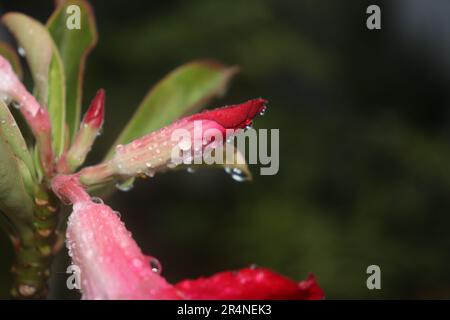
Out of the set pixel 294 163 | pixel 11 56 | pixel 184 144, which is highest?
pixel 11 56

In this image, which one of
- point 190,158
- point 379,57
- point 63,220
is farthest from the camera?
point 379,57

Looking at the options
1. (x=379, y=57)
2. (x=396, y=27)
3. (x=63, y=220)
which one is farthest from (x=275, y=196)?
(x=63, y=220)

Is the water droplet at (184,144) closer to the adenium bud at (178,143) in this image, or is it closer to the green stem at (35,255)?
the adenium bud at (178,143)

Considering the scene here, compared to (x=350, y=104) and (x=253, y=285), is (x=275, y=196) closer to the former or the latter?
(x=350, y=104)

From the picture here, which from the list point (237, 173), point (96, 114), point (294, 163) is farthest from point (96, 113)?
point (294, 163)

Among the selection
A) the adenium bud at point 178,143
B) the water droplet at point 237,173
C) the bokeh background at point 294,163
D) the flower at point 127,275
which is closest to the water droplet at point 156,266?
the flower at point 127,275

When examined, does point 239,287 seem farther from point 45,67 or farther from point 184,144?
point 45,67
